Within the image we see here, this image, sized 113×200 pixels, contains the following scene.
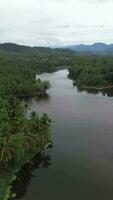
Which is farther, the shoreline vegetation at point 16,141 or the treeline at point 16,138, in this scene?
the treeline at point 16,138

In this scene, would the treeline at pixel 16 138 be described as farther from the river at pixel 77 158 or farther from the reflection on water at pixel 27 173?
the river at pixel 77 158

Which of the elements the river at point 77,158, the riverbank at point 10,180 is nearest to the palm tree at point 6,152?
the riverbank at point 10,180

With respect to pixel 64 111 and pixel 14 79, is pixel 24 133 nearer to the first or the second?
pixel 64 111

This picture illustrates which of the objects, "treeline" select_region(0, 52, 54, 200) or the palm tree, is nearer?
the palm tree

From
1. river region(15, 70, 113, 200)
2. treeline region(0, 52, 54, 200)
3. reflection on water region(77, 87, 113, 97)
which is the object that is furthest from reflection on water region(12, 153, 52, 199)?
reflection on water region(77, 87, 113, 97)

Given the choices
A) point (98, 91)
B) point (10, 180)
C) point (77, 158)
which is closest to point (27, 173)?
point (10, 180)

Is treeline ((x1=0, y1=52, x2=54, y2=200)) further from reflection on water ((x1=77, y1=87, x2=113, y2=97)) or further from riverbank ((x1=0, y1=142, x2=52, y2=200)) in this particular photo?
reflection on water ((x1=77, y1=87, x2=113, y2=97))

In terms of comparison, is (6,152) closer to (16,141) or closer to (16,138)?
(16,141)
